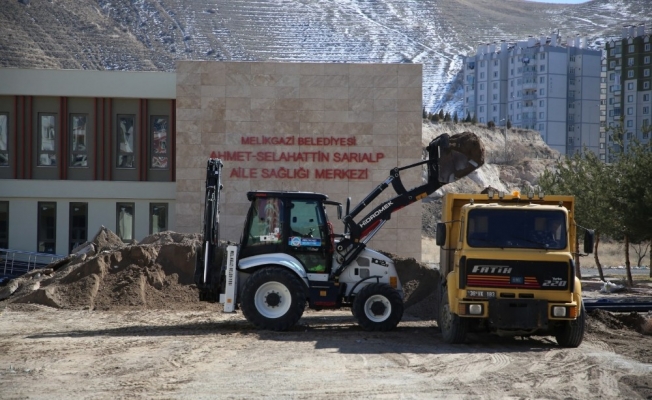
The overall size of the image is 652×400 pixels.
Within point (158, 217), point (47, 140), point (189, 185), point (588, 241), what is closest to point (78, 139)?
point (47, 140)

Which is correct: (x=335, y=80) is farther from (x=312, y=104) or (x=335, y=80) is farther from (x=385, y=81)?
(x=385, y=81)

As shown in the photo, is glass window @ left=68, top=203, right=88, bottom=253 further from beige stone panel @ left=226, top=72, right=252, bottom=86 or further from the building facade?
beige stone panel @ left=226, top=72, right=252, bottom=86

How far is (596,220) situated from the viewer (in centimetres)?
3547

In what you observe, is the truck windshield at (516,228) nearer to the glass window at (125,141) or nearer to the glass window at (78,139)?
the glass window at (125,141)

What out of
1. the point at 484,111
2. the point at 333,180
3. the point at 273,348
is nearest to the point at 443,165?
the point at 273,348

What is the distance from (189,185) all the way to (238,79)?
4220mm

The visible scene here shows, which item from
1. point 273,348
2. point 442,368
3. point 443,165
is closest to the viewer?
point 442,368

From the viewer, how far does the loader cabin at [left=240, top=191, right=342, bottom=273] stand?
57.4 feet

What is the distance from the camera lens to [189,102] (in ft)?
102

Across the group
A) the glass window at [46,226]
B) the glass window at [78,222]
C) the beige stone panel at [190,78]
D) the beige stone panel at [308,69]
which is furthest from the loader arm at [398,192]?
the glass window at [46,226]

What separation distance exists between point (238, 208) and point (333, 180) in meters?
3.57

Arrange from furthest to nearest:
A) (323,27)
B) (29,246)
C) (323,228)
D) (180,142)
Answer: (323,27), (29,246), (180,142), (323,228)

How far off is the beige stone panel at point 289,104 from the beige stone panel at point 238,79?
127cm

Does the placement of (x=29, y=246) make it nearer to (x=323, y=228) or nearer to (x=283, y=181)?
(x=283, y=181)
